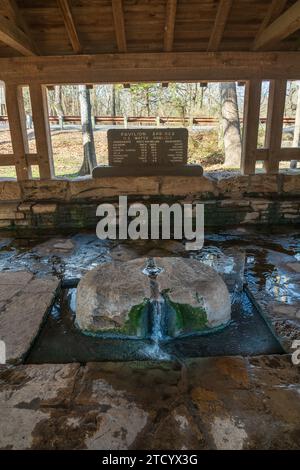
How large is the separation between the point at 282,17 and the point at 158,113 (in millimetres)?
17236

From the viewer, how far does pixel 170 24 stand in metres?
5.02

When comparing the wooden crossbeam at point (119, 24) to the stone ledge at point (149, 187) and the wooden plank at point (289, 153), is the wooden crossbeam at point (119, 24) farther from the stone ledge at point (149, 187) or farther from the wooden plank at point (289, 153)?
the wooden plank at point (289, 153)

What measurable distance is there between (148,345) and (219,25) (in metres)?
4.92

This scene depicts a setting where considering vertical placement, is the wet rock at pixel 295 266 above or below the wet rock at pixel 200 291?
below

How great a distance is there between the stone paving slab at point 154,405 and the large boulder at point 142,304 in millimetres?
472

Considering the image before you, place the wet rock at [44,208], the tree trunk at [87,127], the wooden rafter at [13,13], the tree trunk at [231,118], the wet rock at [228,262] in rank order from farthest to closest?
1. the tree trunk at [231,118]
2. the tree trunk at [87,127]
3. the wet rock at [44,208]
4. the wooden rafter at [13,13]
5. the wet rock at [228,262]

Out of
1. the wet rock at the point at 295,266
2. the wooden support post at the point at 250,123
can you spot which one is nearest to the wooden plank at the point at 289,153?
the wooden support post at the point at 250,123

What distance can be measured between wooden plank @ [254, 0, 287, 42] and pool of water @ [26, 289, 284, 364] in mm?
4504

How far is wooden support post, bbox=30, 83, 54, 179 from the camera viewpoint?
6.00m

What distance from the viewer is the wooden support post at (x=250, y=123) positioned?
19.6ft

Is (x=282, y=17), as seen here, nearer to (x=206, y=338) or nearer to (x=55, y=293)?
(x=206, y=338)

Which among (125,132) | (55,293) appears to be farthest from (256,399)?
(125,132)

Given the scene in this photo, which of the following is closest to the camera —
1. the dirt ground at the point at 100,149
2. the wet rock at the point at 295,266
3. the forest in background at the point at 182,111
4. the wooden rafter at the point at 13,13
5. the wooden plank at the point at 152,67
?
the wet rock at the point at 295,266

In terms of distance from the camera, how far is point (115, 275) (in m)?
3.24
